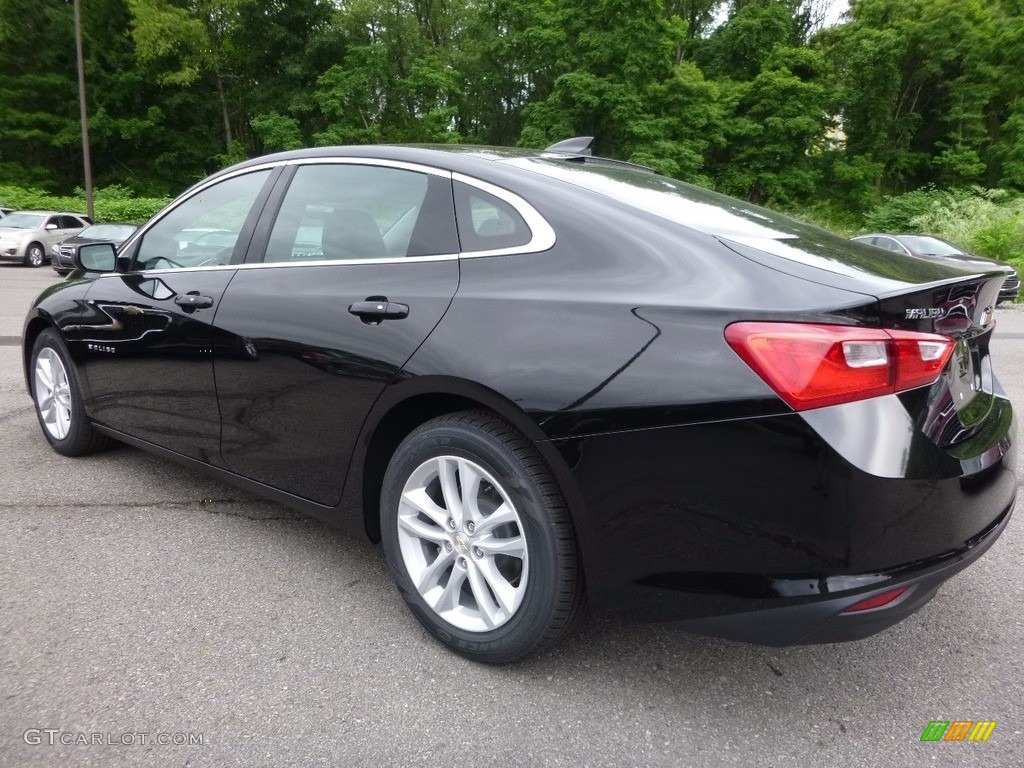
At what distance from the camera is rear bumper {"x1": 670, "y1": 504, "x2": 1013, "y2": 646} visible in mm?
1821

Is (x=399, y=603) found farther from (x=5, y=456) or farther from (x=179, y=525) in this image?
(x=5, y=456)

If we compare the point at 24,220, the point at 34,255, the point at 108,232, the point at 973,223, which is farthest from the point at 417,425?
the point at 973,223

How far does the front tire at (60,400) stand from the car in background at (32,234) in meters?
19.3

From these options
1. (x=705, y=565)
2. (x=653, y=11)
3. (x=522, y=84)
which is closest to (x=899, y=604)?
(x=705, y=565)

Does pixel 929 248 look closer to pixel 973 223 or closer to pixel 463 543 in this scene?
pixel 973 223

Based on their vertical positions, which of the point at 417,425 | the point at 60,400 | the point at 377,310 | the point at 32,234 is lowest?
the point at 32,234

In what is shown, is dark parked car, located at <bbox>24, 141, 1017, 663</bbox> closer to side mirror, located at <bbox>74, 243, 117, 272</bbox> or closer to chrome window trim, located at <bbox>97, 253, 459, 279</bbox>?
chrome window trim, located at <bbox>97, 253, 459, 279</bbox>

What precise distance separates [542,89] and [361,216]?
3809 cm

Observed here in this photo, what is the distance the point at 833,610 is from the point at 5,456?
4278mm

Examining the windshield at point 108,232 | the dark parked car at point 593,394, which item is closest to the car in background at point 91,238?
the windshield at point 108,232

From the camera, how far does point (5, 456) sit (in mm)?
4285

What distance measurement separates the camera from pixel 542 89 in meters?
38.3

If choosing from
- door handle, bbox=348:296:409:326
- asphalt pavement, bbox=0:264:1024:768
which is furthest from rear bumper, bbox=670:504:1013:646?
door handle, bbox=348:296:409:326

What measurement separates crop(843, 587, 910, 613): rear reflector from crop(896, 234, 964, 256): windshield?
51.6ft
